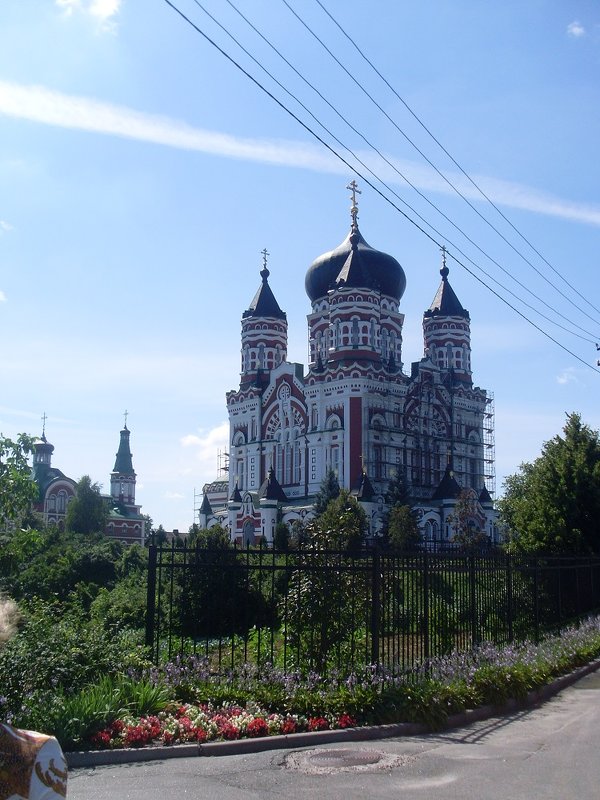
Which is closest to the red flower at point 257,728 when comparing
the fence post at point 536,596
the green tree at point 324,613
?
the green tree at point 324,613

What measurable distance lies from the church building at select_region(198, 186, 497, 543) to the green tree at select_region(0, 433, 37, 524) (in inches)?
1558

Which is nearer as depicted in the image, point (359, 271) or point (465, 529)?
point (465, 529)

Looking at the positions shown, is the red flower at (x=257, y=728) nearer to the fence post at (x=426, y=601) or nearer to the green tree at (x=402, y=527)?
the fence post at (x=426, y=601)

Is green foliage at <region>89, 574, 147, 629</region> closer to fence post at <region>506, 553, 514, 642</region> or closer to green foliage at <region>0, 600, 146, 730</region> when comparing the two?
green foliage at <region>0, 600, 146, 730</region>

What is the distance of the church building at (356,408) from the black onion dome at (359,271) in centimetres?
9

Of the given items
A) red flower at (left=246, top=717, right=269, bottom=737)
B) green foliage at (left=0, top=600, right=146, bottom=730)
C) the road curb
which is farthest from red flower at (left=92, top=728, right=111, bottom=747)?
red flower at (left=246, top=717, right=269, bottom=737)

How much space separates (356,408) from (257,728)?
43329 millimetres

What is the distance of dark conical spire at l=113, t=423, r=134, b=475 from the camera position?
274 feet

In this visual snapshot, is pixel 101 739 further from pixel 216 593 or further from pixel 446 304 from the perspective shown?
pixel 446 304

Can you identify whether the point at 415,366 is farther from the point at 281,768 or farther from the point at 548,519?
the point at 281,768

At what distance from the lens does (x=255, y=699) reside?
326 inches

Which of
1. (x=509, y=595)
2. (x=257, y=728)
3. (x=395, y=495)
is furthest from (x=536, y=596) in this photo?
(x=395, y=495)

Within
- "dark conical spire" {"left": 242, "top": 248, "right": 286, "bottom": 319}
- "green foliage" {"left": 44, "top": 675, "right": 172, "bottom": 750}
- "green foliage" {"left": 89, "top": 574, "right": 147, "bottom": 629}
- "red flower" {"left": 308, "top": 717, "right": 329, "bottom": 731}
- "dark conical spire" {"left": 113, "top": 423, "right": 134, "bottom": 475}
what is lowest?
"red flower" {"left": 308, "top": 717, "right": 329, "bottom": 731}

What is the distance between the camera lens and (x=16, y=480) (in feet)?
29.7
